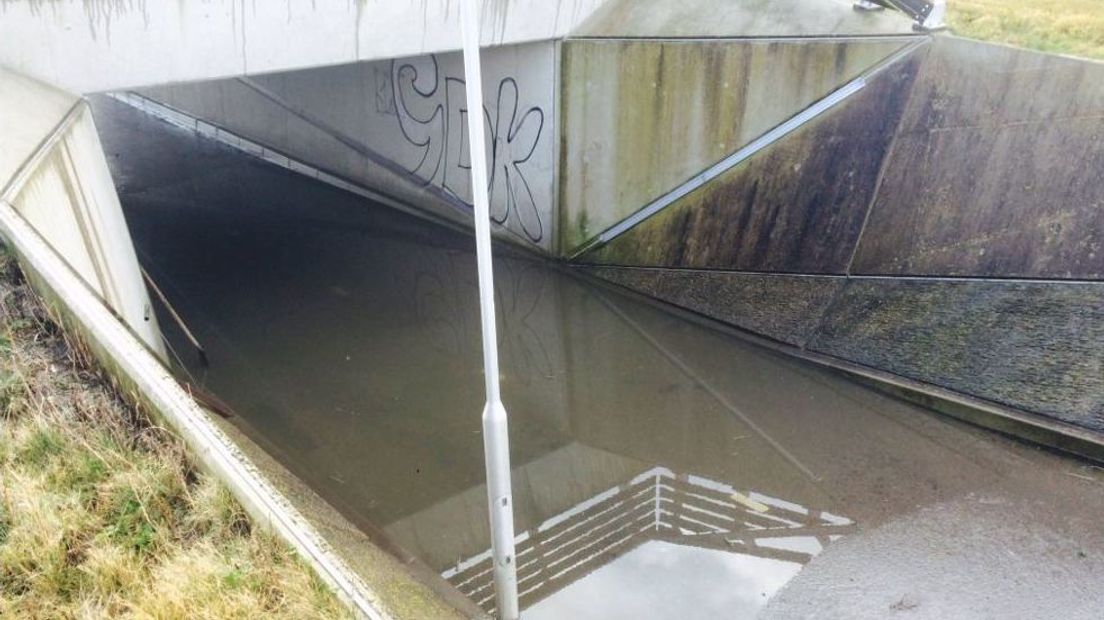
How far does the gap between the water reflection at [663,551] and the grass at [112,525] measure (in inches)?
71.1

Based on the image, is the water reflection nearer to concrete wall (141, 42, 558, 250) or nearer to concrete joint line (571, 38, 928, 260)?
concrete joint line (571, 38, 928, 260)

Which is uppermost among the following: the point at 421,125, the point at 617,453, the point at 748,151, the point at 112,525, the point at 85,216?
the point at 85,216

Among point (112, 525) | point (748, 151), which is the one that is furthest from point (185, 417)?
point (748, 151)

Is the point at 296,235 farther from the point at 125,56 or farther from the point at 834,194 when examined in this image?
the point at 834,194

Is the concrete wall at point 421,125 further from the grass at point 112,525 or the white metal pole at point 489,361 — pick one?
the grass at point 112,525

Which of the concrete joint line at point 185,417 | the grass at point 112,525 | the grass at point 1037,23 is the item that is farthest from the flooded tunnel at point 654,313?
the grass at point 1037,23

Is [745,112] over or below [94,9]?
below

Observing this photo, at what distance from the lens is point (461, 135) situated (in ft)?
38.5

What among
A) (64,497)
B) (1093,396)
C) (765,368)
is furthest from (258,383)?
(1093,396)

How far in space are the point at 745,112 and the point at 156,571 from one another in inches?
287

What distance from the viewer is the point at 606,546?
6035mm

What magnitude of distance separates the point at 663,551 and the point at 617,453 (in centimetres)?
138

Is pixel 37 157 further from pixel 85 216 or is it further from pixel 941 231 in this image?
pixel 941 231

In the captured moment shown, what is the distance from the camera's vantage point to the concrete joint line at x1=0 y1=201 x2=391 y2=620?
4.17 metres
